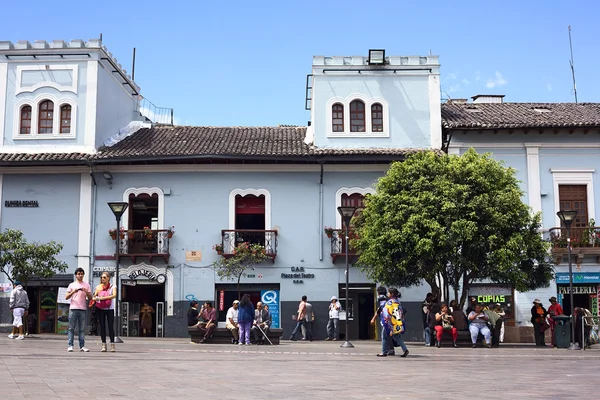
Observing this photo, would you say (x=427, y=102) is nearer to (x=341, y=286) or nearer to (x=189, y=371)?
(x=341, y=286)

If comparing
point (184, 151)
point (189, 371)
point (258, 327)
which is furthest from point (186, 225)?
point (189, 371)

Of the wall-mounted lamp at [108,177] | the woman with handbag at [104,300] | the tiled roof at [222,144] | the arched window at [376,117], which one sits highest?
the arched window at [376,117]

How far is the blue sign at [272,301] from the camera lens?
27.0m

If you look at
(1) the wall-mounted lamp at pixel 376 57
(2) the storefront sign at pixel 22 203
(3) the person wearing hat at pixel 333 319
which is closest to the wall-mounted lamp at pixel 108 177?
(2) the storefront sign at pixel 22 203

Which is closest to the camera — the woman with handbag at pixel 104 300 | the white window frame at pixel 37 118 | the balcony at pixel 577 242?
the woman with handbag at pixel 104 300

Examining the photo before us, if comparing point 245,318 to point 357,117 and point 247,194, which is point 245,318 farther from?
point 357,117

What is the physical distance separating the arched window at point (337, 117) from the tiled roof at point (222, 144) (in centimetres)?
97

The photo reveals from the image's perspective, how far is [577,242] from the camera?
2686 centimetres

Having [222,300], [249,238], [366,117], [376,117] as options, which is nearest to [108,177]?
[249,238]

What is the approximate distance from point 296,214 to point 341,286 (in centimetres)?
311

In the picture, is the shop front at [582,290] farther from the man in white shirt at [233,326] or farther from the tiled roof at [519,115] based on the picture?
the man in white shirt at [233,326]

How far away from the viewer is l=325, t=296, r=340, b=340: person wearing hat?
25625 mm

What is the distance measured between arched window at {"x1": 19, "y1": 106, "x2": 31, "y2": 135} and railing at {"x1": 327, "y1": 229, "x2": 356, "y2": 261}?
40.0 feet

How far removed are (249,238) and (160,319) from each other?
4.33 meters
